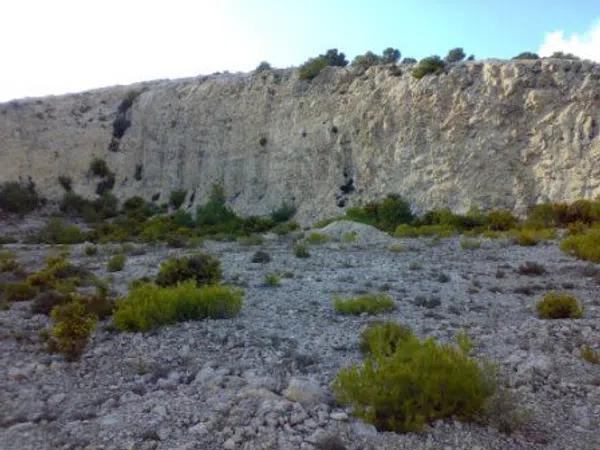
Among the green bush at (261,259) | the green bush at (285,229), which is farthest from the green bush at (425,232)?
the green bush at (261,259)

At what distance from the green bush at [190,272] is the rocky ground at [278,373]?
2.46ft

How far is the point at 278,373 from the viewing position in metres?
7.31

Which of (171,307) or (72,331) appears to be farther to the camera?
(171,307)

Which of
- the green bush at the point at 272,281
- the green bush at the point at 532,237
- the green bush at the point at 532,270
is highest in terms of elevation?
the green bush at the point at 532,270

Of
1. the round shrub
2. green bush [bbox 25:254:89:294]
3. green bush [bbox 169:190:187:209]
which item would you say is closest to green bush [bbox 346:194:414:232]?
green bush [bbox 169:190:187:209]

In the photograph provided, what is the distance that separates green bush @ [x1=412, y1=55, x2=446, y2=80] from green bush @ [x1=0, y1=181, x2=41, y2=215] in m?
27.1

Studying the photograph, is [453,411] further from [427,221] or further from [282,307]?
[427,221]

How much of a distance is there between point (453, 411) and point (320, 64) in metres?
39.6

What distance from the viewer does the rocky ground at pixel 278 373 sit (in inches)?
225

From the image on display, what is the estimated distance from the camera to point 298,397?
6.36 metres

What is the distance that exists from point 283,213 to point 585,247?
21.9 meters

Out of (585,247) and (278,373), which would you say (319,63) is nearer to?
(585,247)

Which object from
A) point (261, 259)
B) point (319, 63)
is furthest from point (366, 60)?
point (261, 259)

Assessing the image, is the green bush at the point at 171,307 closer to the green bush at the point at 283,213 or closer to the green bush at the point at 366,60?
the green bush at the point at 283,213
